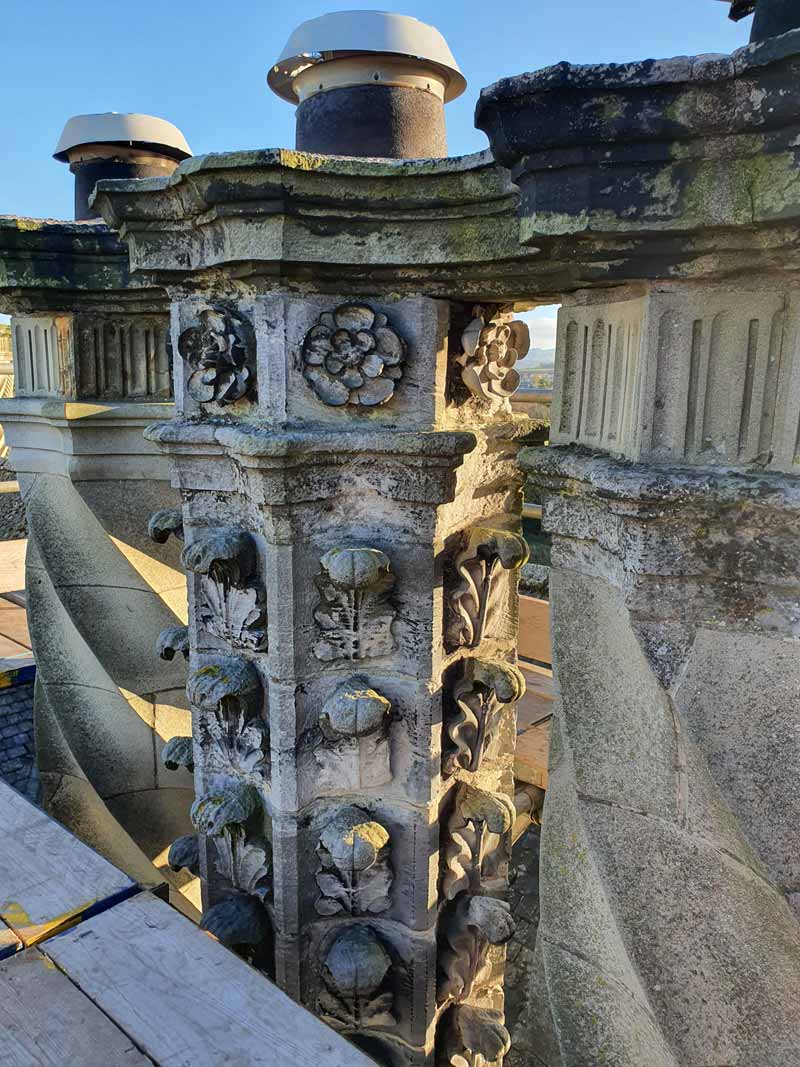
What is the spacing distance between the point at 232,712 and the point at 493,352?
1.03m

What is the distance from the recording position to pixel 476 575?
6.26ft

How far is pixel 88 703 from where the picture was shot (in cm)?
285

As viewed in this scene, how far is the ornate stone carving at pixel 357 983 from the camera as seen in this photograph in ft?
6.20

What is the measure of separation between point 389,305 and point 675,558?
818mm

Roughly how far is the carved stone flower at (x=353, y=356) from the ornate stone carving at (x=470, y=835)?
1004mm

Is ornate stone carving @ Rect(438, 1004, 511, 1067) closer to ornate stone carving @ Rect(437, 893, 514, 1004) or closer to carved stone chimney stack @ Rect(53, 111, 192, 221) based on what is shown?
ornate stone carving @ Rect(437, 893, 514, 1004)

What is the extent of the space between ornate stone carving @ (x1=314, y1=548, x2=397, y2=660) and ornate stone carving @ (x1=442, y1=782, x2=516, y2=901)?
1.57ft

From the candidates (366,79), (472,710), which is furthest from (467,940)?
(366,79)

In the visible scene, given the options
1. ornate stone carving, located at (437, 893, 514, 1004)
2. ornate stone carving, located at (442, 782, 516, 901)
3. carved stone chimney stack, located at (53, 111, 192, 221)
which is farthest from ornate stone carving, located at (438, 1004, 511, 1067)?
carved stone chimney stack, located at (53, 111, 192, 221)

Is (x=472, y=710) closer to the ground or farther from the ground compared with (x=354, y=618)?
closer to the ground

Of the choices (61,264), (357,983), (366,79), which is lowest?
(357,983)

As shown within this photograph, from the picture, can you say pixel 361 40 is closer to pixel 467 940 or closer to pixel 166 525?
pixel 166 525

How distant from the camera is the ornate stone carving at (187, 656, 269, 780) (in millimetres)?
1857

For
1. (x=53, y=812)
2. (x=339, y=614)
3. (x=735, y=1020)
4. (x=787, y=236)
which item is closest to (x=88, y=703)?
(x=53, y=812)
